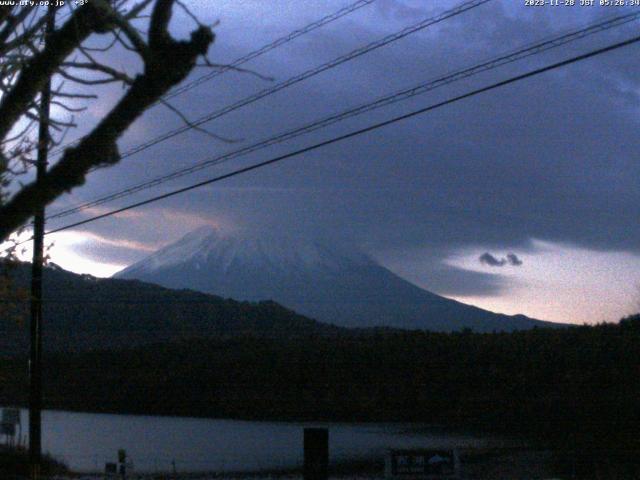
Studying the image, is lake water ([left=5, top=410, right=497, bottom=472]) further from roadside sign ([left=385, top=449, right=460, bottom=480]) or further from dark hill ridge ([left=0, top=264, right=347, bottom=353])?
dark hill ridge ([left=0, top=264, right=347, bottom=353])

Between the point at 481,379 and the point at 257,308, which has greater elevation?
the point at 257,308

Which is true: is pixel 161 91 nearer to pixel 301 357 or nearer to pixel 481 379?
pixel 481 379

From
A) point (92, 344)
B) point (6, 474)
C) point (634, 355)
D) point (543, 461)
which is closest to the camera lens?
point (6, 474)

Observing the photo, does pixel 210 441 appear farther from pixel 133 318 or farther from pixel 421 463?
pixel 133 318

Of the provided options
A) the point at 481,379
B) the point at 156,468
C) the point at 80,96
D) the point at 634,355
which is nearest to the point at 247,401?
the point at 481,379

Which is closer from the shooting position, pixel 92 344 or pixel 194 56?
pixel 194 56

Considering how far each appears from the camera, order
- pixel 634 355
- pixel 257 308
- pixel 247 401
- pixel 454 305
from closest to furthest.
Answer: pixel 634 355 → pixel 247 401 → pixel 257 308 → pixel 454 305

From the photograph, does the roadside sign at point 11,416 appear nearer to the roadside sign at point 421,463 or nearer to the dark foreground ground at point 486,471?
the dark foreground ground at point 486,471

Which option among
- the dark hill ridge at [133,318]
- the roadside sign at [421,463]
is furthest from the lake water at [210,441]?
the dark hill ridge at [133,318]
